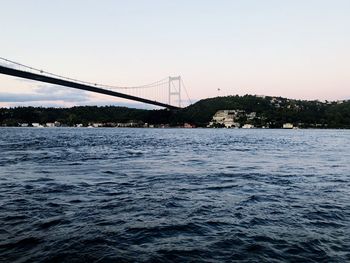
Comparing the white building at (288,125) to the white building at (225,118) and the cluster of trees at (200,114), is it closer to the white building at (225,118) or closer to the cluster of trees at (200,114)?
the cluster of trees at (200,114)

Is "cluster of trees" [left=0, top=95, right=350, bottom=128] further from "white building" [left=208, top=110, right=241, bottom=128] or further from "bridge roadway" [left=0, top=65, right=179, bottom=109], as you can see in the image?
"bridge roadway" [left=0, top=65, right=179, bottom=109]

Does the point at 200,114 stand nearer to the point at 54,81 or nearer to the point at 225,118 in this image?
the point at 225,118

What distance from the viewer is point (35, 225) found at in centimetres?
649

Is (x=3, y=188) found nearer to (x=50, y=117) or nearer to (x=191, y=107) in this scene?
(x=191, y=107)

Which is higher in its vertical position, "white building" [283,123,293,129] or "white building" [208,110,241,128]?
"white building" [208,110,241,128]

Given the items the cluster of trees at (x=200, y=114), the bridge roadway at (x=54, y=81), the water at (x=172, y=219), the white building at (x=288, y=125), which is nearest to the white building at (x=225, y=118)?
the cluster of trees at (x=200, y=114)

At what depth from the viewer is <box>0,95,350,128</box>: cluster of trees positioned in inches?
5743

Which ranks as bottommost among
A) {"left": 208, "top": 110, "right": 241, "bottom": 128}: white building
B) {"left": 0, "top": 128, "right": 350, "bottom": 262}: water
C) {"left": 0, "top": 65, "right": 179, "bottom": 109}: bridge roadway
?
{"left": 0, "top": 128, "right": 350, "bottom": 262}: water

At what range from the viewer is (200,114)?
518ft

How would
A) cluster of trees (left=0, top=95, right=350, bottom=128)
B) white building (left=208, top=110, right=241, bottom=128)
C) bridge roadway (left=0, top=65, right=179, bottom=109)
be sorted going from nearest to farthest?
1. bridge roadway (left=0, top=65, right=179, bottom=109)
2. cluster of trees (left=0, top=95, right=350, bottom=128)
3. white building (left=208, top=110, right=241, bottom=128)

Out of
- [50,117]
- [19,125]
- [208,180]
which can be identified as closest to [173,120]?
[50,117]

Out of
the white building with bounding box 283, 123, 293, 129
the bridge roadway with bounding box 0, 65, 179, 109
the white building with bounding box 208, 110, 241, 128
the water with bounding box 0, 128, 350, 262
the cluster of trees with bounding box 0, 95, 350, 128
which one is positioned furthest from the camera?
the white building with bounding box 208, 110, 241, 128

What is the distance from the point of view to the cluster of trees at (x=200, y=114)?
146 meters

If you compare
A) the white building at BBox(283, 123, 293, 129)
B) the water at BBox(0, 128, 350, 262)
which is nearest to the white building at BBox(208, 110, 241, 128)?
the white building at BBox(283, 123, 293, 129)
